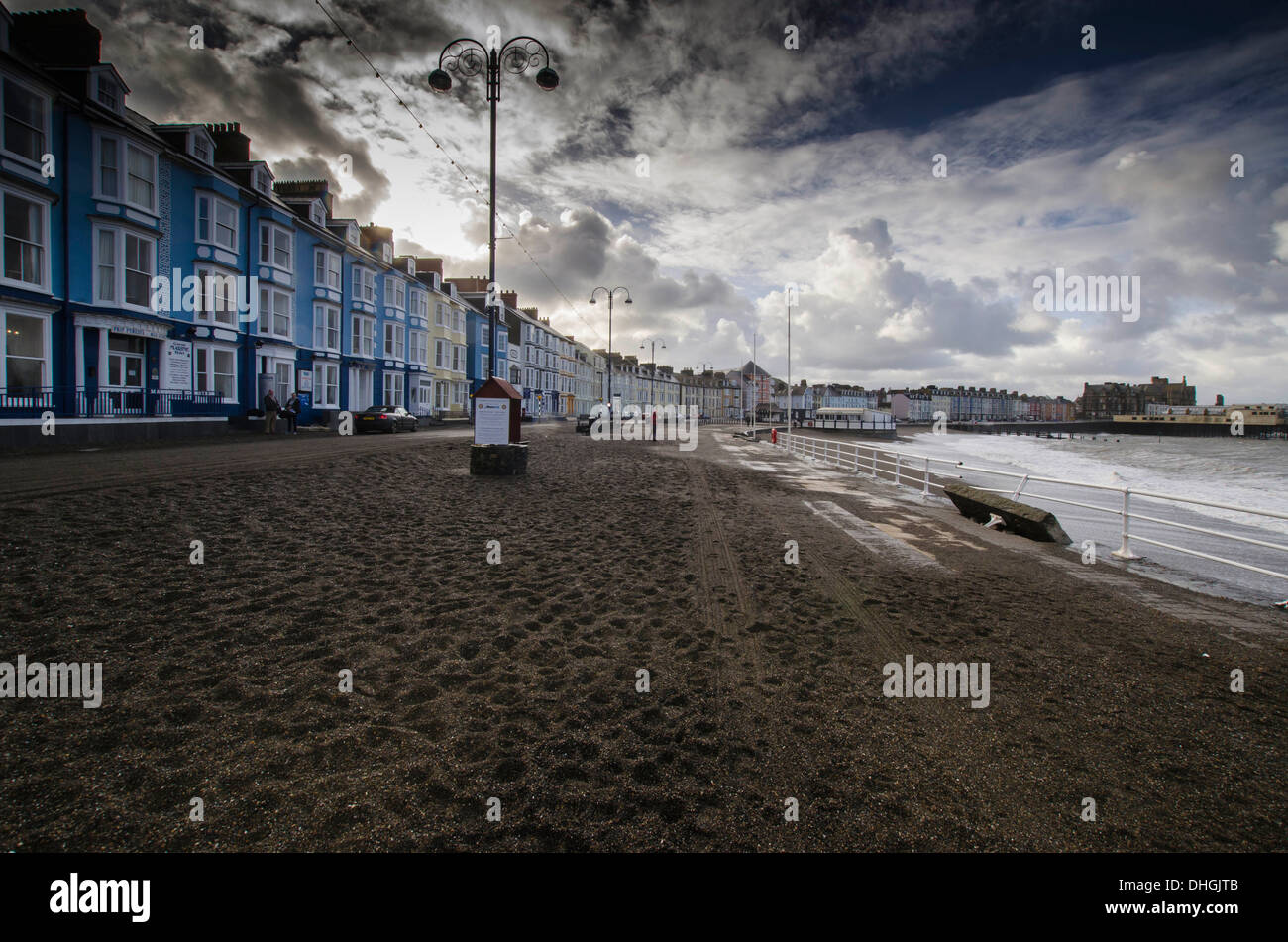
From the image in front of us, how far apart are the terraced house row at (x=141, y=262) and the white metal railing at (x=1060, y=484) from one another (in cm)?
2422

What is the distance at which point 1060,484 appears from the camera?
19562 mm

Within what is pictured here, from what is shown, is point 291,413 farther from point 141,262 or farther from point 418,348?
point 418,348

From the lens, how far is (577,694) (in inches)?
148

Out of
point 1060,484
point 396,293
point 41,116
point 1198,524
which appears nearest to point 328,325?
point 396,293

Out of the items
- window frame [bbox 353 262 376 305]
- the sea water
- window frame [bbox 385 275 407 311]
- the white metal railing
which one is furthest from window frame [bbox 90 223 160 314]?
the sea water

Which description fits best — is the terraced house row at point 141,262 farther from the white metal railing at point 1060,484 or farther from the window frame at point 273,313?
the white metal railing at point 1060,484

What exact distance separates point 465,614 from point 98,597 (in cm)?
311

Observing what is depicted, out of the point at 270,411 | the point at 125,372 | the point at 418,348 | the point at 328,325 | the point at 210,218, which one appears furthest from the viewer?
the point at 418,348

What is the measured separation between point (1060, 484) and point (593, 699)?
21.7m

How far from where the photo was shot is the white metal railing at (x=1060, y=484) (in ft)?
20.3
